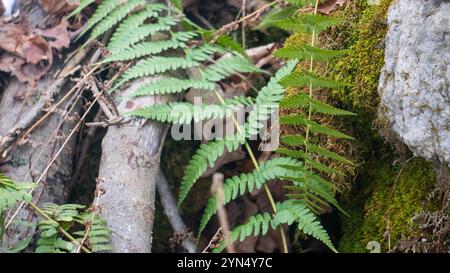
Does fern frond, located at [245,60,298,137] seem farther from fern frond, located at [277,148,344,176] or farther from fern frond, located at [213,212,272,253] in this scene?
fern frond, located at [213,212,272,253]

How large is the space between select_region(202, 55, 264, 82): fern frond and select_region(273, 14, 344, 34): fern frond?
1.94ft

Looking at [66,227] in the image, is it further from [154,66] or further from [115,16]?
[115,16]

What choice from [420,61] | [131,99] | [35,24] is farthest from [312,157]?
[35,24]

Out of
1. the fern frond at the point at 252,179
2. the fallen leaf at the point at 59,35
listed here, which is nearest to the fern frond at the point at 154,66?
the fallen leaf at the point at 59,35

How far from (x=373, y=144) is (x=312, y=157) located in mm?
309

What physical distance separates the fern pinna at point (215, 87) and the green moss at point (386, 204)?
0.21 meters

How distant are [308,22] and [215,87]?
866 millimetres

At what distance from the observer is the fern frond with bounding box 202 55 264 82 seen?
277cm

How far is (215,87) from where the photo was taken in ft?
9.52

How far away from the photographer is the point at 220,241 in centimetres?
230

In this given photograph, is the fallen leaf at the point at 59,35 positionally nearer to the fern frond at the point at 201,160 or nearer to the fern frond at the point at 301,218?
the fern frond at the point at 201,160

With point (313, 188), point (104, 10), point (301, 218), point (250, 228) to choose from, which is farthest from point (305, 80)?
point (104, 10)

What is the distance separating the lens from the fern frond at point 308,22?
213 centimetres

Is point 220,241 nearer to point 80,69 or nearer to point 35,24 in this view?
point 80,69
